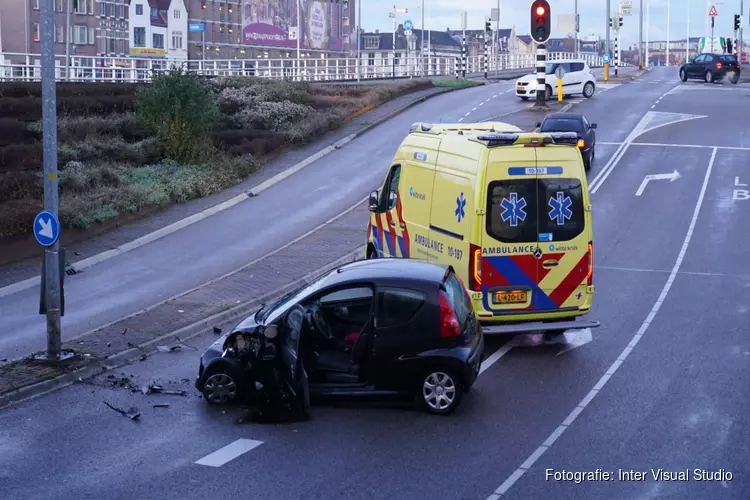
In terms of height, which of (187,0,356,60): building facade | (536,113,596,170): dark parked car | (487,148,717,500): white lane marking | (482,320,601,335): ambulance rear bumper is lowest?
(487,148,717,500): white lane marking

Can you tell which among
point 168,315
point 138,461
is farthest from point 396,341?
point 168,315

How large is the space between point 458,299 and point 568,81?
3703 centimetres

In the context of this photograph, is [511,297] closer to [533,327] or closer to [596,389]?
[533,327]

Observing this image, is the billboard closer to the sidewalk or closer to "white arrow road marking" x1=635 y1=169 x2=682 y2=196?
"white arrow road marking" x1=635 y1=169 x2=682 y2=196

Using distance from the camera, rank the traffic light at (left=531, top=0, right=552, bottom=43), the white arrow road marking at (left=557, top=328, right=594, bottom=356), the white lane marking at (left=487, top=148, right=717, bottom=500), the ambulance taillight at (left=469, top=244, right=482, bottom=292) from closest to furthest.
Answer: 1. the white lane marking at (left=487, top=148, right=717, bottom=500)
2. the ambulance taillight at (left=469, top=244, right=482, bottom=292)
3. the white arrow road marking at (left=557, top=328, right=594, bottom=356)
4. the traffic light at (left=531, top=0, right=552, bottom=43)

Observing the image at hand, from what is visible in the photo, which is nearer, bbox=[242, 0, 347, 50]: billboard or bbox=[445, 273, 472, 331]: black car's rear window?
bbox=[445, 273, 472, 331]: black car's rear window

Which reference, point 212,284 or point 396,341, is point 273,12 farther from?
point 396,341

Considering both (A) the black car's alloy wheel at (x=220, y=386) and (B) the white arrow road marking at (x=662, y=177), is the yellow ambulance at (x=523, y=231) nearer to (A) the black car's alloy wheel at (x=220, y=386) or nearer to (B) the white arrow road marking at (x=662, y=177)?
(A) the black car's alloy wheel at (x=220, y=386)

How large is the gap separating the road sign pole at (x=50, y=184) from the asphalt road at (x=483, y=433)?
3.70ft

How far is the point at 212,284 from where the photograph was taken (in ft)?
59.7

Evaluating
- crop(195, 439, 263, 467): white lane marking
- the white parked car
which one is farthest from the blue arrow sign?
the white parked car

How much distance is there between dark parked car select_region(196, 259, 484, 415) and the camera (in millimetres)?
10547

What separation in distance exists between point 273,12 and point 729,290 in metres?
116

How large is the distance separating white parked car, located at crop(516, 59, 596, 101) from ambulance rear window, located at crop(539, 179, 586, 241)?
33.0 meters
